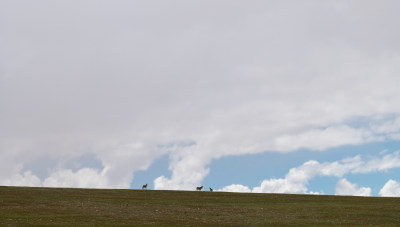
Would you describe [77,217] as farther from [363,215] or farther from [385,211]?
[385,211]

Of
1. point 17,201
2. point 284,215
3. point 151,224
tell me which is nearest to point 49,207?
point 17,201

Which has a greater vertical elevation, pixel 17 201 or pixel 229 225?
pixel 17 201

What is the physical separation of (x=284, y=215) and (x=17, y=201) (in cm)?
3534

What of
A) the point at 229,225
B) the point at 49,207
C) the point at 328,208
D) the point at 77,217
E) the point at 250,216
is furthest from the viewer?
the point at 328,208

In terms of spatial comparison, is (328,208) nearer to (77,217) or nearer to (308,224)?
(308,224)

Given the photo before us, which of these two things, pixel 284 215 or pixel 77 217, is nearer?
pixel 77 217

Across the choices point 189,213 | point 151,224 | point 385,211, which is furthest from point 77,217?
point 385,211

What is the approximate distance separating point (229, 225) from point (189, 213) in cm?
933

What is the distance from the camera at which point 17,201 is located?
53406mm

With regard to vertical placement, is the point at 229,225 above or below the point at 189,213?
below

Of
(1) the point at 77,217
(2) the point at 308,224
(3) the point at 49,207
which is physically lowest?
(2) the point at 308,224

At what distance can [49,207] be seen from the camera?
47875mm

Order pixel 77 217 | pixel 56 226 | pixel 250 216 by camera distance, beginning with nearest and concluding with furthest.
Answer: pixel 56 226 → pixel 77 217 → pixel 250 216

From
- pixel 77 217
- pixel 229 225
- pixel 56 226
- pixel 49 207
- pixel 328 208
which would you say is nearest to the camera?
pixel 56 226
